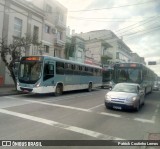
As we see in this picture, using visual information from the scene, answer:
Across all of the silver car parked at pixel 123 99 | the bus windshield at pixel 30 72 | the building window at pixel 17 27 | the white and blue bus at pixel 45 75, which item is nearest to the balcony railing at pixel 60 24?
the building window at pixel 17 27

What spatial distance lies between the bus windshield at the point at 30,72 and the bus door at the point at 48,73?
1.57 ft

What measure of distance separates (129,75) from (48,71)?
7.33 meters

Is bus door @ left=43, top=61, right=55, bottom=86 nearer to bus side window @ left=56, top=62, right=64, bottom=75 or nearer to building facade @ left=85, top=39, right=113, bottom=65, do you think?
bus side window @ left=56, top=62, right=64, bottom=75

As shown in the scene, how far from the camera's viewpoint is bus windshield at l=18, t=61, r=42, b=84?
54.1ft

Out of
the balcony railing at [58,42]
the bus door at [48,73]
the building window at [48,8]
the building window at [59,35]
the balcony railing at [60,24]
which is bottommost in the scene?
the bus door at [48,73]

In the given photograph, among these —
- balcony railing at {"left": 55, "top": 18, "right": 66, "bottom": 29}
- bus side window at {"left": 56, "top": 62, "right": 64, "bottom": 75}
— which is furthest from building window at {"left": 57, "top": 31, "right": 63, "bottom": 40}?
bus side window at {"left": 56, "top": 62, "right": 64, "bottom": 75}

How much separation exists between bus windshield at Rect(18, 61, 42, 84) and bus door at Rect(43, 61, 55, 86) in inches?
18.8

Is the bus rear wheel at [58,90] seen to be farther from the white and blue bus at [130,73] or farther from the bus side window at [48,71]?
the white and blue bus at [130,73]

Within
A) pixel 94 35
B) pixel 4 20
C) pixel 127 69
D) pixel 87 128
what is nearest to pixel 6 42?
pixel 4 20

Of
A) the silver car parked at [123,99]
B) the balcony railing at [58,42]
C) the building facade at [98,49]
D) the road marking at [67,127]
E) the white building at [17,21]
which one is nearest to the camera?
the road marking at [67,127]

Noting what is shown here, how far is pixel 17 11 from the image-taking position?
1028 inches

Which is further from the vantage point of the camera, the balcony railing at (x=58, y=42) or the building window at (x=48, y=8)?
the balcony railing at (x=58, y=42)

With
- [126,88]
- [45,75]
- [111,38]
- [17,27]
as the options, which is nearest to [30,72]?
[45,75]

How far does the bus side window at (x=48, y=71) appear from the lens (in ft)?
55.1
